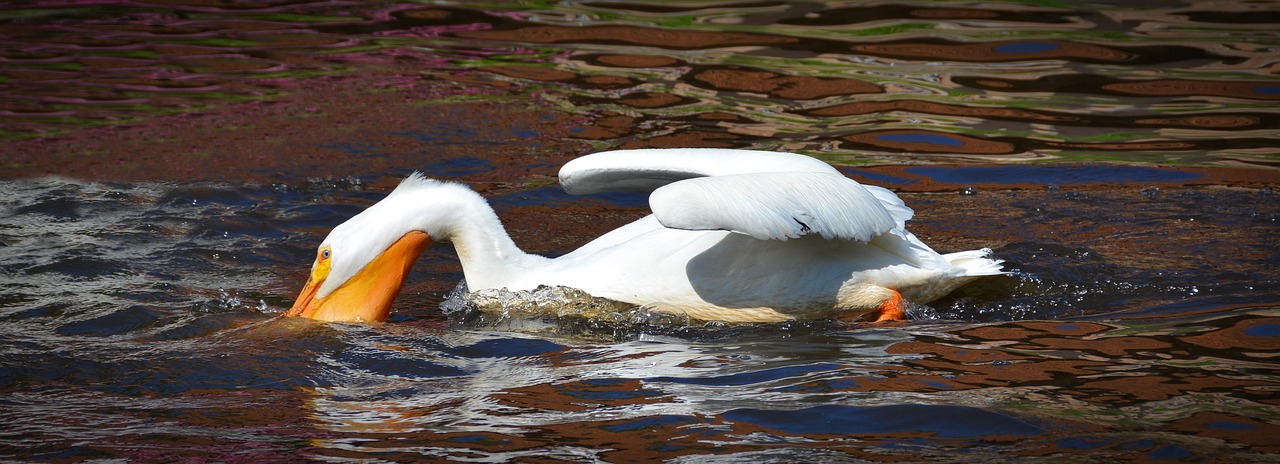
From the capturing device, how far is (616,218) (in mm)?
5328

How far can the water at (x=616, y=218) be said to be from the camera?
2.82 m

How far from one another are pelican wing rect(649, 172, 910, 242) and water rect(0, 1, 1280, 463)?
1.08 feet

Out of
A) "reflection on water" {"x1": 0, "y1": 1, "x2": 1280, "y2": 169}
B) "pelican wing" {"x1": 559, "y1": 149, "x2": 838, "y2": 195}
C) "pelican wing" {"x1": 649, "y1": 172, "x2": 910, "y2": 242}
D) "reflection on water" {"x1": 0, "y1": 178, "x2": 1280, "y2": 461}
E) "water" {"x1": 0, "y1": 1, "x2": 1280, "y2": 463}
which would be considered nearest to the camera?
"reflection on water" {"x1": 0, "y1": 178, "x2": 1280, "y2": 461}

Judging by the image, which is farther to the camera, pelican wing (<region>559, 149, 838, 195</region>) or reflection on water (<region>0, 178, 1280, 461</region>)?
pelican wing (<region>559, 149, 838, 195</region>)

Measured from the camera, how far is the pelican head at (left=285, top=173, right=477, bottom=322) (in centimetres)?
375

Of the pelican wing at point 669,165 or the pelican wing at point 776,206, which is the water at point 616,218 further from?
the pelican wing at point 669,165

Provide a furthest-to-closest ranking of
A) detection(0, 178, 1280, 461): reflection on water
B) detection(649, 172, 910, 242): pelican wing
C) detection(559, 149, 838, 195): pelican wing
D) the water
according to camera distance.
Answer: detection(559, 149, 838, 195): pelican wing, detection(649, 172, 910, 242): pelican wing, the water, detection(0, 178, 1280, 461): reflection on water

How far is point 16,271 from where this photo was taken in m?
4.39

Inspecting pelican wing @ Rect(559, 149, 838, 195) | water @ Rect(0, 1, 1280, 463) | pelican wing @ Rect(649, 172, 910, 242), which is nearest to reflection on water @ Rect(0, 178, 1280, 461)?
water @ Rect(0, 1, 1280, 463)

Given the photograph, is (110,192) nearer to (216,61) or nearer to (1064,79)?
(216,61)

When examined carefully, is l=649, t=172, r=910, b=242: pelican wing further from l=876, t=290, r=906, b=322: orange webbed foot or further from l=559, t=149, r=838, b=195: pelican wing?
l=559, t=149, r=838, b=195: pelican wing

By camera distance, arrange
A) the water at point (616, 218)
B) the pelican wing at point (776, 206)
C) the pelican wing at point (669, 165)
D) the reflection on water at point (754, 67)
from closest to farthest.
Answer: the water at point (616, 218), the pelican wing at point (776, 206), the pelican wing at point (669, 165), the reflection on water at point (754, 67)

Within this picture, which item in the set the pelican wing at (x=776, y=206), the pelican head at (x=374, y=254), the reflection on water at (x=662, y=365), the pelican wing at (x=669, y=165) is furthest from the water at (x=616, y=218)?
the pelican wing at (x=669, y=165)

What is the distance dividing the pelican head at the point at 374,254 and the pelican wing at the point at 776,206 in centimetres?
80
